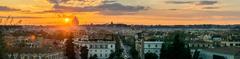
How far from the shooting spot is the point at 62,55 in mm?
69875

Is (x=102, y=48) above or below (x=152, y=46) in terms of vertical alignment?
below

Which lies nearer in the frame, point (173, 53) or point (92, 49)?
point (173, 53)

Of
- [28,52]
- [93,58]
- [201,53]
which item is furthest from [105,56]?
[28,52]

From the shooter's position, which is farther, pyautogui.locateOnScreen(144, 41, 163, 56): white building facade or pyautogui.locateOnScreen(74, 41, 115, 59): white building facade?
pyautogui.locateOnScreen(74, 41, 115, 59): white building facade

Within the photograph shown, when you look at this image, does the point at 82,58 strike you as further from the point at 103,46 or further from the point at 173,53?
the point at 103,46

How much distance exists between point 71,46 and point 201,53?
15.9 m

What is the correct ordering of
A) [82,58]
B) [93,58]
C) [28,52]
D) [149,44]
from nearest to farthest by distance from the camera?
[28,52]
[82,58]
[93,58]
[149,44]

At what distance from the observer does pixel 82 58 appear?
6906 cm

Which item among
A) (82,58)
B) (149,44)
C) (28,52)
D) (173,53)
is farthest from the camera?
(149,44)

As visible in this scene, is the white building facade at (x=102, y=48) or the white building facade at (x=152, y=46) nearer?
the white building facade at (x=152, y=46)

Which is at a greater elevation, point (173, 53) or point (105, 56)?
point (173, 53)

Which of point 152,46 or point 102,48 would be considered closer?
point 152,46

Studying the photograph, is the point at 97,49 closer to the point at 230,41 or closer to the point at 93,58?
the point at 93,58

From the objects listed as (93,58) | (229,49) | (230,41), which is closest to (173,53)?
(229,49)
